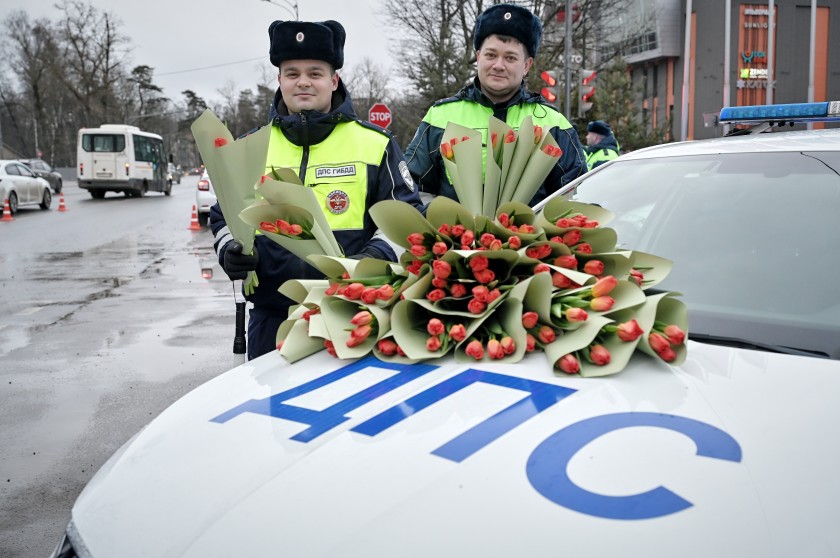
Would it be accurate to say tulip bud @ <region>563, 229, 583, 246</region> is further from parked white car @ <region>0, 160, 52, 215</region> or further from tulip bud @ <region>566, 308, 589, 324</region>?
parked white car @ <region>0, 160, 52, 215</region>

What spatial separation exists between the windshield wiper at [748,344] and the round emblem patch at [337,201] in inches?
62.4

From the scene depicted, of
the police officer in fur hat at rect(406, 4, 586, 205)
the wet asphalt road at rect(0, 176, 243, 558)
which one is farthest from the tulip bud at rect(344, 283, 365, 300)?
the wet asphalt road at rect(0, 176, 243, 558)

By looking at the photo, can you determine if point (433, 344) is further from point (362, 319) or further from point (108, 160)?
point (108, 160)

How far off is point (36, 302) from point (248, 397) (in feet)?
26.2

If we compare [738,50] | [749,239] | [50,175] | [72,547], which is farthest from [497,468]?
[738,50]

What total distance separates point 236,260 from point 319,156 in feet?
2.10

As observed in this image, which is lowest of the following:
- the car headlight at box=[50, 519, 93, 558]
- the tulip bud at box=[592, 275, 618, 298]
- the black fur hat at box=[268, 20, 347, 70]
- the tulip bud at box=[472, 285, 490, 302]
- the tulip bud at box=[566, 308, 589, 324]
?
the car headlight at box=[50, 519, 93, 558]

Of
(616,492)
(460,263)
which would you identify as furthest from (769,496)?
(460,263)

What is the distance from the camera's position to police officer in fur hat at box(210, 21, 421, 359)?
3041 millimetres

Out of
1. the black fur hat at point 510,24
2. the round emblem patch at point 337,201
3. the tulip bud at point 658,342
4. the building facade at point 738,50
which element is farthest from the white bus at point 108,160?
the tulip bud at point 658,342

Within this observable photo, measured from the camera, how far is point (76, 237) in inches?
638

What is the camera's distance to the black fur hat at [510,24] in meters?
3.48

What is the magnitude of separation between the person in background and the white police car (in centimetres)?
835

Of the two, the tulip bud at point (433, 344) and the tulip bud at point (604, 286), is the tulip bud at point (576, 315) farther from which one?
the tulip bud at point (433, 344)
